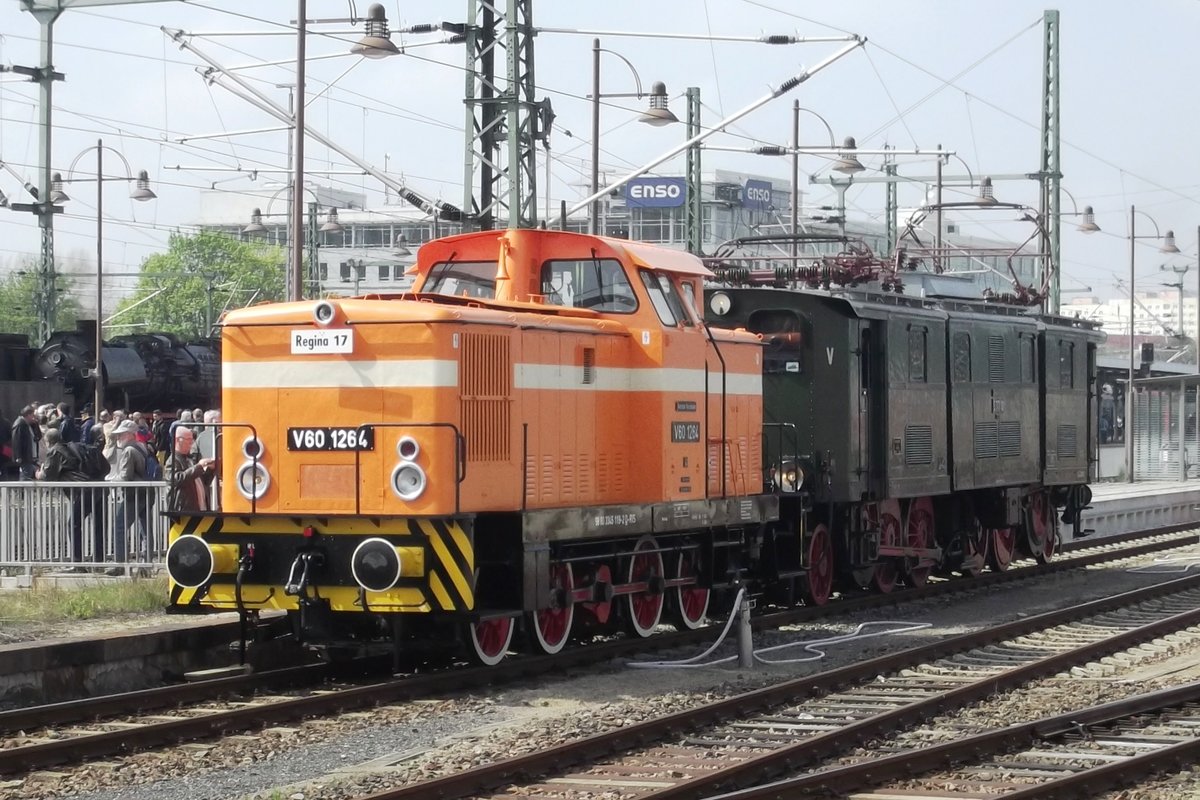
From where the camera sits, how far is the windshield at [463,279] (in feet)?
47.7

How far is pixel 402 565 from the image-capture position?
12.0 meters

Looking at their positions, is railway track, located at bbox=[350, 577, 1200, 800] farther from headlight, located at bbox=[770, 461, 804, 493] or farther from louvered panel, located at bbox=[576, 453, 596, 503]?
headlight, located at bbox=[770, 461, 804, 493]

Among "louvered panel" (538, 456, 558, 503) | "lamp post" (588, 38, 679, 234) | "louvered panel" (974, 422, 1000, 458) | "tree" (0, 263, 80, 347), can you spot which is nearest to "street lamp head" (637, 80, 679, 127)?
"lamp post" (588, 38, 679, 234)

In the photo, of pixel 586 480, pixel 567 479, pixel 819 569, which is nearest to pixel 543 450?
pixel 567 479

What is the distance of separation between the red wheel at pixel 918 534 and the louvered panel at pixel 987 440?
97 centimetres

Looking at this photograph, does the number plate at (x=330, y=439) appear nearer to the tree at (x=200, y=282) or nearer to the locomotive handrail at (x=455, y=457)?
the locomotive handrail at (x=455, y=457)

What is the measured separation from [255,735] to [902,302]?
11.6 m

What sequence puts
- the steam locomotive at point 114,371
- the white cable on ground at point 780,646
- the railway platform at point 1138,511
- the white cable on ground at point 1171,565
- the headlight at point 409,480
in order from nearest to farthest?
the headlight at point 409,480
the white cable on ground at point 780,646
the white cable on ground at point 1171,565
the railway platform at point 1138,511
the steam locomotive at point 114,371

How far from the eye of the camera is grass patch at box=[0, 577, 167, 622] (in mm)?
15469

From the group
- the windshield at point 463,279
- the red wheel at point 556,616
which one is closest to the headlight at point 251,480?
the red wheel at point 556,616

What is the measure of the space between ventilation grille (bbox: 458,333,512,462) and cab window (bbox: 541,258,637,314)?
64.3 inches

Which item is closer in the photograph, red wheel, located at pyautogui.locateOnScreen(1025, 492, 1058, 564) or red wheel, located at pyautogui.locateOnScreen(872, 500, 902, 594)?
red wheel, located at pyautogui.locateOnScreen(872, 500, 902, 594)

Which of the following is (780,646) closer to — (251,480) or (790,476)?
(790,476)

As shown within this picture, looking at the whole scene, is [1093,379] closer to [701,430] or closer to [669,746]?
[701,430]
